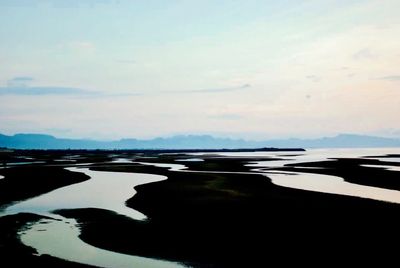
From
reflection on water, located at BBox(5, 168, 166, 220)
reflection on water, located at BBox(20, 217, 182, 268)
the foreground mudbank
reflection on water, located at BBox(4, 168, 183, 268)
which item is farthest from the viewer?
reflection on water, located at BBox(5, 168, 166, 220)

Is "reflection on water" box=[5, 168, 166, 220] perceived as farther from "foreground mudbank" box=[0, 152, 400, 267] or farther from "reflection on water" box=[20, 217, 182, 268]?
"reflection on water" box=[20, 217, 182, 268]

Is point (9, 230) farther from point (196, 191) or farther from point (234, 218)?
point (196, 191)

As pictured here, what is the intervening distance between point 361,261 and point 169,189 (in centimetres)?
2438

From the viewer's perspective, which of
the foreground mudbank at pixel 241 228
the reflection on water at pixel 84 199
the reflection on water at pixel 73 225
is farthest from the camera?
the reflection on water at pixel 84 199

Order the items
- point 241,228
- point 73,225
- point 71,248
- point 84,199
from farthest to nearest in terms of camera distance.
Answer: point 84,199, point 73,225, point 241,228, point 71,248

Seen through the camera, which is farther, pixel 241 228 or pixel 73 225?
pixel 73 225

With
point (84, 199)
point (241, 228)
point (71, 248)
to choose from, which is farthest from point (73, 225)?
point (84, 199)

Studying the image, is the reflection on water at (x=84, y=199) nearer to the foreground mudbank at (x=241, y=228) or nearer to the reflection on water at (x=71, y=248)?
the foreground mudbank at (x=241, y=228)

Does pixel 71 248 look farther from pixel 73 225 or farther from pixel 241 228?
pixel 241 228

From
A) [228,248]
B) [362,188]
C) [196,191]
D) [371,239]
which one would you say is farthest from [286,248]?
[362,188]

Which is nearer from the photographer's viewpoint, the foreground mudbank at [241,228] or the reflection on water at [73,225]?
the reflection on water at [73,225]

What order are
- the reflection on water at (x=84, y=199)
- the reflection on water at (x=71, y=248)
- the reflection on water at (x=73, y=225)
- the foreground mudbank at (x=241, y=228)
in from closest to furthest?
the reflection on water at (x=71, y=248) → the reflection on water at (x=73, y=225) → the foreground mudbank at (x=241, y=228) → the reflection on water at (x=84, y=199)

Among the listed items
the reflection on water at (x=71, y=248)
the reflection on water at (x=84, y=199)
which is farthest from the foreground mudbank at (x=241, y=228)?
the reflection on water at (x=84, y=199)

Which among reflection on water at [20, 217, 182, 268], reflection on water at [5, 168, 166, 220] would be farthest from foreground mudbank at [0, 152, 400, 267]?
reflection on water at [5, 168, 166, 220]
